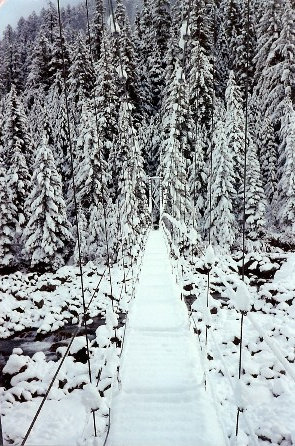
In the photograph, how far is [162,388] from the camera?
3414 mm

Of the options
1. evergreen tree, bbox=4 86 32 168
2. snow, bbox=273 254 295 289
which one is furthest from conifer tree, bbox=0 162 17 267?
snow, bbox=273 254 295 289

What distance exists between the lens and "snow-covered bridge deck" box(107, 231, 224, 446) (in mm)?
2744

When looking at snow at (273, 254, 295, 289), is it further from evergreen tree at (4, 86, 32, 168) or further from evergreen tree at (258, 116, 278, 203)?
evergreen tree at (4, 86, 32, 168)

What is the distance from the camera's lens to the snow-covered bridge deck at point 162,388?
2744 mm

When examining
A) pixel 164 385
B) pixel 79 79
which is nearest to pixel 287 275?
pixel 164 385

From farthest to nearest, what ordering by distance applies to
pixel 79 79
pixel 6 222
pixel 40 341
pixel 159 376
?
pixel 79 79 < pixel 6 222 < pixel 40 341 < pixel 159 376

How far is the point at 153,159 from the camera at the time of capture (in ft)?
110

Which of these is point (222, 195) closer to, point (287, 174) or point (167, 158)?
point (287, 174)

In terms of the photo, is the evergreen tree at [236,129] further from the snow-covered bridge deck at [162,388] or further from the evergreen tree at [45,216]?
the snow-covered bridge deck at [162,388]

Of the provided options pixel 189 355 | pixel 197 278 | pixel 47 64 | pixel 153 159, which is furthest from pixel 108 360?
pixel 47 64

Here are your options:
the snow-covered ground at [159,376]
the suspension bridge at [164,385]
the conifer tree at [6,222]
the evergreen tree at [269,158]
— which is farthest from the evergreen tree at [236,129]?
the suspension bridge at [164,385]

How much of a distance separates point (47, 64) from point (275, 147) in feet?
93.6

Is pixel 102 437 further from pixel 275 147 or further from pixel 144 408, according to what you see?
pixel 275 147

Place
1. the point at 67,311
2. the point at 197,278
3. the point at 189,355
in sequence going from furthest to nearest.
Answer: the point at 197,278, the point at 67,311, the point at 189,355
